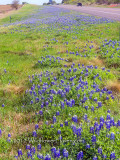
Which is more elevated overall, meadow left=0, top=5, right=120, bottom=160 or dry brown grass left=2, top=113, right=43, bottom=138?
meadow left=0, top=5, right=120, bottom=160

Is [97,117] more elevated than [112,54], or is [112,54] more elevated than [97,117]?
[112,54]

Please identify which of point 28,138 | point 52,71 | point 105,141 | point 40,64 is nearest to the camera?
point 105,141

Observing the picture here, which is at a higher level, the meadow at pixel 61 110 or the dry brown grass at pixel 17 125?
the meadow at pixel 61 110

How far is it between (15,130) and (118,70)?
423 cm

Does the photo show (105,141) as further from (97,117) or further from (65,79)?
(65,79)

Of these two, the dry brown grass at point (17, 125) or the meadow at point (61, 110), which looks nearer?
the meadow at point (61, 110)

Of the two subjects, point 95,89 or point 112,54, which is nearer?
point 95,89

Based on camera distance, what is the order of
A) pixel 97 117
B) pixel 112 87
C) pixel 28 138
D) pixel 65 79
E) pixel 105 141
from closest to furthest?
pixel 105 141 → pixel 28 138 → pixel 97 117 → pixel 112 87 → pixel 65 79

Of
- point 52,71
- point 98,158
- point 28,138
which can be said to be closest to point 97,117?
point 98,158

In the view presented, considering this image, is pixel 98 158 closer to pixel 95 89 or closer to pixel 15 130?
pixel 15 130

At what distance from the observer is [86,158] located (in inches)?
126

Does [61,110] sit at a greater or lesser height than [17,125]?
greater

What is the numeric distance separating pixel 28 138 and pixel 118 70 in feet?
14.0

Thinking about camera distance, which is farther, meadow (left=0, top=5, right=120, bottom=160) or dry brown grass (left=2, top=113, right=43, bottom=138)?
dry brown grass (left=2, top=113, right=43, bottom=138)
